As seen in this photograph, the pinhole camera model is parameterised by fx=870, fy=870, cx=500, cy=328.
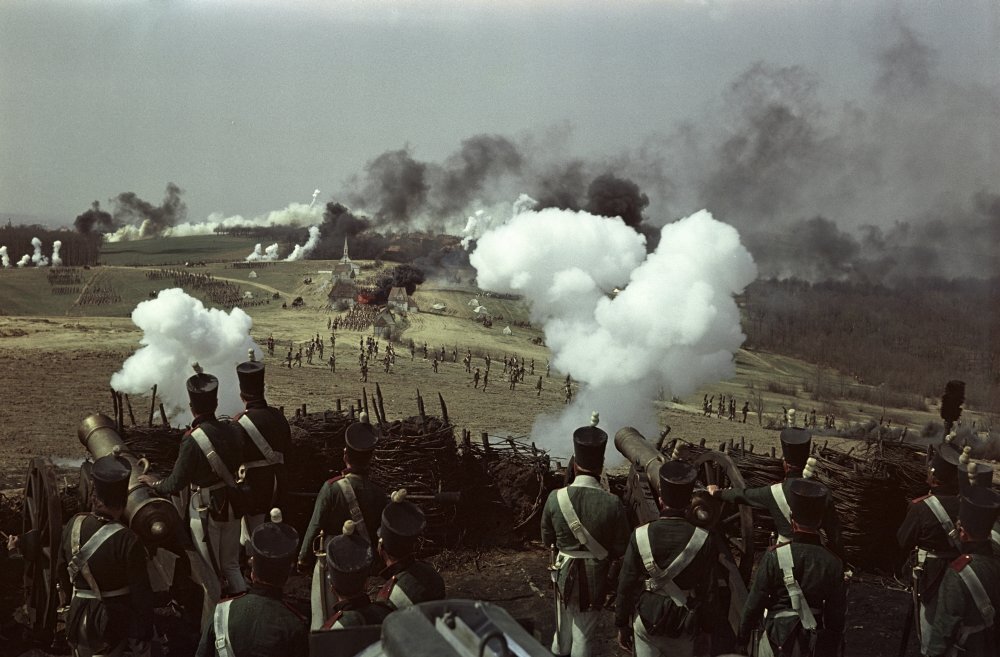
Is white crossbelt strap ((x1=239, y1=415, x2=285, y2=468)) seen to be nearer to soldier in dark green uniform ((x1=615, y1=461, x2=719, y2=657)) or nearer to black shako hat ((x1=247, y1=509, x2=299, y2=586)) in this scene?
black shako hat ((x1=247, y1=509, x2=299, y2=586))

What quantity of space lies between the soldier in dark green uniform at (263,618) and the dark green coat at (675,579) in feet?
7.94

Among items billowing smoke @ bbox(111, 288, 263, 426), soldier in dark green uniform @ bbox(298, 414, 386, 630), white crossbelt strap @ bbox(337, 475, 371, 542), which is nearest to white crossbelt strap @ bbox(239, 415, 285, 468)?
soldier in dark green uniform @ bbox(298, 414, 386, 630)

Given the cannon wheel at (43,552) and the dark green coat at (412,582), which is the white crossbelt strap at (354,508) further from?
the cannon wheel at (43,552)

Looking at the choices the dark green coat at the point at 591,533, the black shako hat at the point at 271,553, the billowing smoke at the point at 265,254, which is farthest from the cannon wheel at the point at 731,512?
the billowing smoke at the point at 265,254

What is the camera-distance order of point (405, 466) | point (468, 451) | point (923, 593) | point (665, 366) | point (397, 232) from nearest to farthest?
1. point (923, 593)
2. point (405, 466)
3. point (468, 451)
4. point (665, 366)
5. point (397, 232)

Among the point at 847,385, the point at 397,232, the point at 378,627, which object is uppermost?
the point at 397,232

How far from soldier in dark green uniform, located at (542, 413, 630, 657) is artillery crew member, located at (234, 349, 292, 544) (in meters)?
2.77

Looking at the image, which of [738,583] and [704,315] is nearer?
[738,583]

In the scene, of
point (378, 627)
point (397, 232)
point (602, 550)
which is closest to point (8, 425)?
point (602, 550)

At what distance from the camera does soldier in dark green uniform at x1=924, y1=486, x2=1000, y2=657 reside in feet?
19.4

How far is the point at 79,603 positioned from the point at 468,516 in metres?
5.81

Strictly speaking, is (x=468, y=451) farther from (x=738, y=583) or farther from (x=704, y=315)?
(x=704, y=315)

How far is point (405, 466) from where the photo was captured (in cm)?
1058

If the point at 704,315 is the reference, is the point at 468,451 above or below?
below
